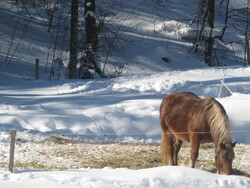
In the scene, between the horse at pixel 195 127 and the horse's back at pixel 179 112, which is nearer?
the horse at pixel 195 127

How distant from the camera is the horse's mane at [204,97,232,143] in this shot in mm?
6016

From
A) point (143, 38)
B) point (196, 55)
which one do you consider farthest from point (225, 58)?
point (143, 38)

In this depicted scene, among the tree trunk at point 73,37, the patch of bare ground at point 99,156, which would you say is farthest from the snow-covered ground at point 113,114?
the tree trunk at point 73,37

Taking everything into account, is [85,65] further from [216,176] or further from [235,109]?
[216,176]

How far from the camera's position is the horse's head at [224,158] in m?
5.90

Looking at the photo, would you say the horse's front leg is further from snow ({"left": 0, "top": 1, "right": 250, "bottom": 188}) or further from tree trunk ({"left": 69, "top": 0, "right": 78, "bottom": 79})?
tree trunk ({"left": 69, "top": 0, "right": 78, "bottom": 79})

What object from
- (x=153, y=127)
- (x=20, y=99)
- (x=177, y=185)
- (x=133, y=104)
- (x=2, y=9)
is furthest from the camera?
(x=2, y=9)

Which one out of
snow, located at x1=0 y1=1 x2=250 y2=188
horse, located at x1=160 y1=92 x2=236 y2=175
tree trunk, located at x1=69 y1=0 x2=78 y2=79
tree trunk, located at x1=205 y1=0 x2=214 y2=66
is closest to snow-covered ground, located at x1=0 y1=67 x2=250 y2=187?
snow, located at x1=0 y1=1 x2=250 y2=188

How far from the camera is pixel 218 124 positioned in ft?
20.0

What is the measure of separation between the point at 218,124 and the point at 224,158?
447 millimetres

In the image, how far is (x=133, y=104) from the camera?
11578 mm

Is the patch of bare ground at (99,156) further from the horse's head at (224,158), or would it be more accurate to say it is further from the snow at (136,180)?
the snow at (136,180)

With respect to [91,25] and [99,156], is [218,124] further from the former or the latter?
[91,25]

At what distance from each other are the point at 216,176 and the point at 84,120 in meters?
5.73
